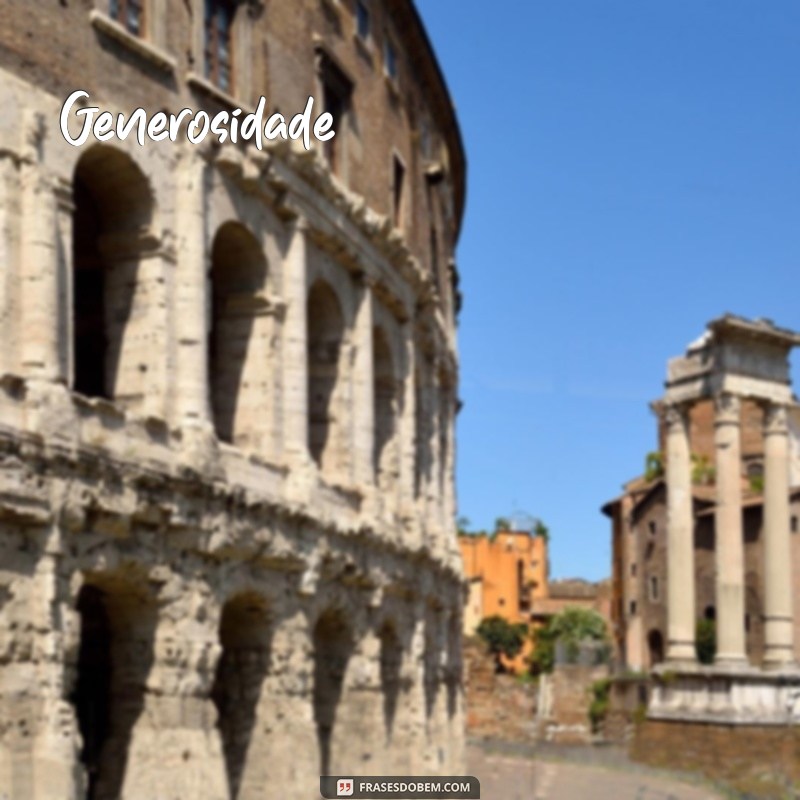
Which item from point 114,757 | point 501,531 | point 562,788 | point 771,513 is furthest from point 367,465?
point 501,531

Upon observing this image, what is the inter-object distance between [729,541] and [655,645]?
23942mm

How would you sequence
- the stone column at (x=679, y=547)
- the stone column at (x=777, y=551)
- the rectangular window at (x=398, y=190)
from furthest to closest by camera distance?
1. the stone column at (x=679, y=547)
2. the stone column at (x=777, y=551)
3. the rectangular window at (x=398, y=190)

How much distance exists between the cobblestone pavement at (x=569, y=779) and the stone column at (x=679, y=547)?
9.53ft

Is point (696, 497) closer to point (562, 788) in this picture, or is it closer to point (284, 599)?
point (562, 788)

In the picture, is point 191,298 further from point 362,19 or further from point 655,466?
point 655,466

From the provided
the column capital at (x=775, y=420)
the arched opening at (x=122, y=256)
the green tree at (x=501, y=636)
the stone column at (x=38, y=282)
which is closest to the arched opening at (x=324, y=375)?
the arched opening at (x=122, y=256)

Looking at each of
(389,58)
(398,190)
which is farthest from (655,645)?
(389,58)

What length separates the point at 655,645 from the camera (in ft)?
204

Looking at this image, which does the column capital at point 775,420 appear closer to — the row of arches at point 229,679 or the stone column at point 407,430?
the stone column at point 407,430

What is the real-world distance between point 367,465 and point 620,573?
44.2m

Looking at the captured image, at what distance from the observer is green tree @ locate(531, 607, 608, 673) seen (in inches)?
2884

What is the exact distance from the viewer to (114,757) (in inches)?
677

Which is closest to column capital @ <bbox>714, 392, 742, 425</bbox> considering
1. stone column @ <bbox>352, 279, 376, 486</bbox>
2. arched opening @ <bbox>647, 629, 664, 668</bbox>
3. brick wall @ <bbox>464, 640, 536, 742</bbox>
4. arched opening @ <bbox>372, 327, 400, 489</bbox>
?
brick wall @ <bbox>464, 640, 536, 742</bbox>

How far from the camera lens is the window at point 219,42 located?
19.4 m
